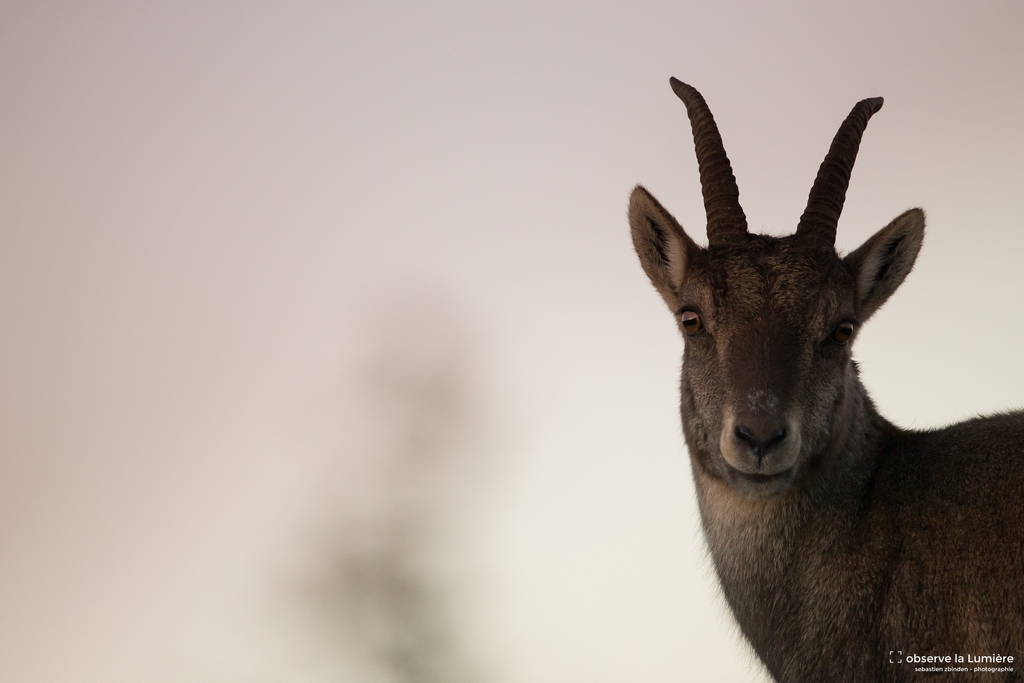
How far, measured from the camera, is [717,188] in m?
7.02

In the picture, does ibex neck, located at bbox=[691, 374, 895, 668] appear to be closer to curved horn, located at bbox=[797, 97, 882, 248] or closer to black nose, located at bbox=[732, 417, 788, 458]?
black nose, located at bbox=[732, 417, 788, 458]

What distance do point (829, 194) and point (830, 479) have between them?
220 cm

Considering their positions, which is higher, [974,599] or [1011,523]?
[1011,523]

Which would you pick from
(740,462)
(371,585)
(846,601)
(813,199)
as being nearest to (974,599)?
(846,601)

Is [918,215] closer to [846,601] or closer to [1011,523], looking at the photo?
[1011,523]

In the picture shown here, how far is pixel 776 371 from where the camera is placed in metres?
5.77

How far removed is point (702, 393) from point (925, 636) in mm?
2023

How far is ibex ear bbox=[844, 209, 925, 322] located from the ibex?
0.01 m

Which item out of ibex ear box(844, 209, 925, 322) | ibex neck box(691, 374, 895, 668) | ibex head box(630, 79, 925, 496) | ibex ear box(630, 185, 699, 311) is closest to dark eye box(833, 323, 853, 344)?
ibex head box(630, 79, 925, 496)

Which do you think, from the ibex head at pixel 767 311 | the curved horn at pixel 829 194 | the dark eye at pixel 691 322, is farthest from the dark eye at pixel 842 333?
the dark eye at pixel 691 322

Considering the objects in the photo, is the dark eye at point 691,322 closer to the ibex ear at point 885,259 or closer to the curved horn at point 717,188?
the curved horn at point 717,188

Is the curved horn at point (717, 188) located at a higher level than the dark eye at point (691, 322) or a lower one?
higher

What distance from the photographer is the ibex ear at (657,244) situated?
7.00m

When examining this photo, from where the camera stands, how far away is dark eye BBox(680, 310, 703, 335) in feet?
21.3
